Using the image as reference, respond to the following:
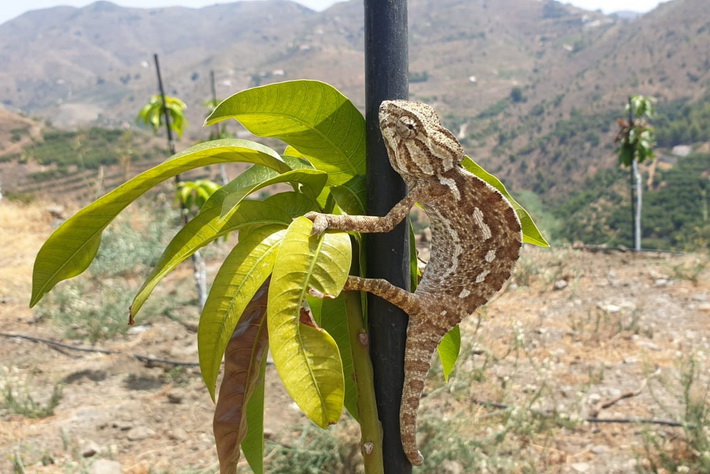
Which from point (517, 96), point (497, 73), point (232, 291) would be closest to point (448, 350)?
point (232, 291)

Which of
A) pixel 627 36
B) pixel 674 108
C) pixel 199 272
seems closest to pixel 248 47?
pixel 627 36

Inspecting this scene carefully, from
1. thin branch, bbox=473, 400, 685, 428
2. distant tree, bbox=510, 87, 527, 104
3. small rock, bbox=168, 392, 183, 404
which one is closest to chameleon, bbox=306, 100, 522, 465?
thin branch, bbox=473, 400, 685, 428

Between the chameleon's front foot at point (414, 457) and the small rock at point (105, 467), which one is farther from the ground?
the chameleon's front foot at point (414, 457)

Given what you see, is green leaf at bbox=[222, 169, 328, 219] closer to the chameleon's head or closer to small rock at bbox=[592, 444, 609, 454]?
the chameleon's head

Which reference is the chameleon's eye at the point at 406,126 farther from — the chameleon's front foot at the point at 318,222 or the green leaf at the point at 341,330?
the green leaf at the point at 341,330

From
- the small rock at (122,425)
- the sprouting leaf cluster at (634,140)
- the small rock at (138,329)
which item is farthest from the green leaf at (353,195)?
the sprouting leaf cluster at (634,140)

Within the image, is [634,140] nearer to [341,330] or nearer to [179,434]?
[179,434]
